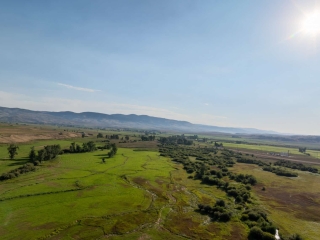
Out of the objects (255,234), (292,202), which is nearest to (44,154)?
(255,234)

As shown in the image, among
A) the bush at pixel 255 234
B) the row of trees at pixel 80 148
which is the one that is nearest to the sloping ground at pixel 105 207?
the bush at pixel 255 234

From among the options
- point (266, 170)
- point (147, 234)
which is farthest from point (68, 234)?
point (266, 170)

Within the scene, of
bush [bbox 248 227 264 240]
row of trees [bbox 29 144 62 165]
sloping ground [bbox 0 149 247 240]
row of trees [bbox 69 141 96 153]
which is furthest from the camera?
row of trees [bbox 69 141 96 153]

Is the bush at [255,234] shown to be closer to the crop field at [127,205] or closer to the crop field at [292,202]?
the crop field at [127,205]

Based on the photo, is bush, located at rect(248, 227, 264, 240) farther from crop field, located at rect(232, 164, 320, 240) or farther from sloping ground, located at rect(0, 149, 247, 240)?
crop field, located at rect(232, 164, 320, 240)

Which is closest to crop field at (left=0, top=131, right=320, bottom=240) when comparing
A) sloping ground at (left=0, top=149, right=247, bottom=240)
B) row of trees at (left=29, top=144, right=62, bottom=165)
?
sloping ground at (left=0, top=149, right=247, bottom=240)

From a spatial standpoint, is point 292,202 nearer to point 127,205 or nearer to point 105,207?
point 127,205

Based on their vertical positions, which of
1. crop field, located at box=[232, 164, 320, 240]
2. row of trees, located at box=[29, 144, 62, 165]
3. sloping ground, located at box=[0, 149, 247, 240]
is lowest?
sloping ground, located at box=[0, 149, 247, 240]

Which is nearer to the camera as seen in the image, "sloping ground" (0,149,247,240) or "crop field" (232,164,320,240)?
"sloping ground" (0,149,247,240)

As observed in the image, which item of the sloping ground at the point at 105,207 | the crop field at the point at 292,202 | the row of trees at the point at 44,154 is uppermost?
the row of trees at the point at 44,154

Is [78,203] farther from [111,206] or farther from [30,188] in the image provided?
[30,188]

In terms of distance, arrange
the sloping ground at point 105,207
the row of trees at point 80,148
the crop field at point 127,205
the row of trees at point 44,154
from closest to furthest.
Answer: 1. the sloping ground at point 105,207
2. the crop field at point 127,205
3. the row of trees at point 44,154
4. the row of trees at point 80,148
